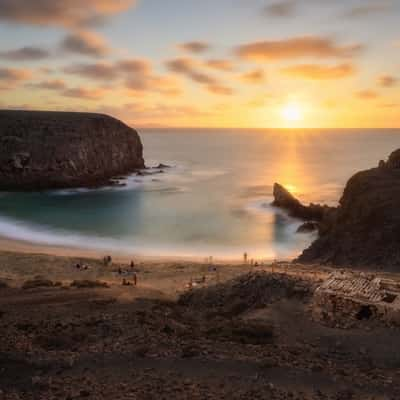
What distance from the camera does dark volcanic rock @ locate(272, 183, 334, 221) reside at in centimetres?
4553

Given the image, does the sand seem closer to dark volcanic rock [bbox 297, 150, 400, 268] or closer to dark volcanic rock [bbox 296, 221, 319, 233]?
dark volcanic rock [bbox 297, 150, 400, 268]

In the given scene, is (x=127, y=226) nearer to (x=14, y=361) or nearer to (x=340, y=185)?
(x=14, y=361)

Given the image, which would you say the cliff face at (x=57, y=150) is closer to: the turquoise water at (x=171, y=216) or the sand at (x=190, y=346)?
the turquoise water at (x=171, y=216)

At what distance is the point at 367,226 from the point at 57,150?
58.8m

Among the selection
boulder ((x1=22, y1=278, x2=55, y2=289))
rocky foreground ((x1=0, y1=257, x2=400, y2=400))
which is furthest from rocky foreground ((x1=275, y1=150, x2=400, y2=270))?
boulder ((x1=22, y1=278, x2=55, y2=289))

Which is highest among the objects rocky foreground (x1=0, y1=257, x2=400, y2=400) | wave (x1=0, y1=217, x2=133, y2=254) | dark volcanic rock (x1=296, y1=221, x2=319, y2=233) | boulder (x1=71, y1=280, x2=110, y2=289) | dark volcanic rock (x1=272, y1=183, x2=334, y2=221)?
dark volcanic rock (x1=272, y1=183, x2=334, y2=221)

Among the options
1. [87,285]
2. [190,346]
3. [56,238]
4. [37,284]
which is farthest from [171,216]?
[190,346]

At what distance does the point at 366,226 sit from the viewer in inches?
1145

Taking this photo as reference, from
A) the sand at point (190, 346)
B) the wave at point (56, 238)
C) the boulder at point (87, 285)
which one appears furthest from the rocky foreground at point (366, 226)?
the wave at point (56, 238)

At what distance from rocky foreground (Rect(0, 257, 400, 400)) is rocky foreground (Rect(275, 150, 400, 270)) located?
11.3 metres

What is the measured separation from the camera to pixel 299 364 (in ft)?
35.6

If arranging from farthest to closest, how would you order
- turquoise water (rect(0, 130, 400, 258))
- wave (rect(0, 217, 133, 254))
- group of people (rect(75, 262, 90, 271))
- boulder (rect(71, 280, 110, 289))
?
turquoise water (rect(0, 130, 400, 258)) < wave (rect(0, 217, 133, 254)) < group of people (rect(75, 262, 90, 271)) < boulder (rect(71, 280, 110, 289))

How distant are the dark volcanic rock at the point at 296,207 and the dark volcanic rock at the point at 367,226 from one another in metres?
8.95

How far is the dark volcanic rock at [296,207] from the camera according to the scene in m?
45.5
